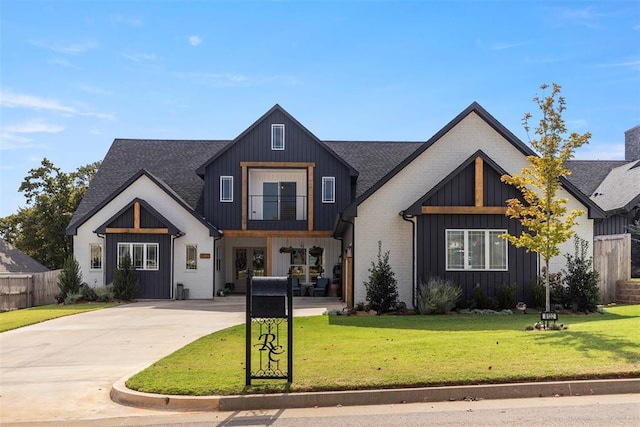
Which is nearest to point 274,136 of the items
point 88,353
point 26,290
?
point 26,290

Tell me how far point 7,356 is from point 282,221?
1741cm

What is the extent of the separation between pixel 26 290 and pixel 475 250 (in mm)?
17795

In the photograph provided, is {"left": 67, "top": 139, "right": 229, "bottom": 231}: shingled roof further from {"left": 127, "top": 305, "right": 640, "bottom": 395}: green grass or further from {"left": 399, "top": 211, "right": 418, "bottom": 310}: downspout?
{"left": 127, "top": 305, "right": 640, "bottom": 395}: green grass

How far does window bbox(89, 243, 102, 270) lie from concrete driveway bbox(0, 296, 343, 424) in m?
4.97

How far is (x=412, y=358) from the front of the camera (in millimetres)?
9906

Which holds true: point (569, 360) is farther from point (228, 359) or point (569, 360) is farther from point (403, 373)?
point (228, 359)

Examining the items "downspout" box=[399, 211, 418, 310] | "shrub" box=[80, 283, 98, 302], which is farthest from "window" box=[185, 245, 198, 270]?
"downspout" box=[399, 211, 418, 310]

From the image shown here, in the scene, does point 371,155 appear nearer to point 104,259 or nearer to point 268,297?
point 104,259

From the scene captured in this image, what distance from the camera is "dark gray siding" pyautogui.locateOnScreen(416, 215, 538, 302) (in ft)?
62.0

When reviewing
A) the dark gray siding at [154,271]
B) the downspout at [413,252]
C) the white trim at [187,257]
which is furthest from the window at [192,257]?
the downspout at [413,252]

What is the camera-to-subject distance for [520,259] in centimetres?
1903

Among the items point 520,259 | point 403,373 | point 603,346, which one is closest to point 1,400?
point 403,373

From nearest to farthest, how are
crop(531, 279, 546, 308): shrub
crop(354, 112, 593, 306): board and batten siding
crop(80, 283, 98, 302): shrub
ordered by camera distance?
crop(531, 279, 546, 308): shrub
crop(354, 112, 593, 306): board and batten siding
crop(80, 283, 98, 302): shrub

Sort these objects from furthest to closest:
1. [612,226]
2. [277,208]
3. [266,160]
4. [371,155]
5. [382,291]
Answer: [371,155]
[277,208]
[266,160]
[612,226]
[382,291]
